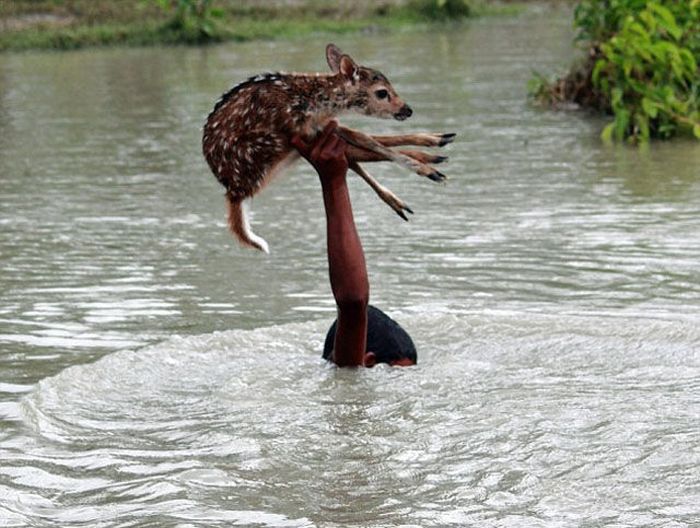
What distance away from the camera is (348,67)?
225 inches

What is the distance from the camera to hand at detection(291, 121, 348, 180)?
5.78 m

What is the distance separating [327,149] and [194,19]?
23.0 meters

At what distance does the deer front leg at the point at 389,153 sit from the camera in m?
5.58

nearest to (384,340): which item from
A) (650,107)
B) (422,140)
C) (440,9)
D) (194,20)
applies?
(422,140)

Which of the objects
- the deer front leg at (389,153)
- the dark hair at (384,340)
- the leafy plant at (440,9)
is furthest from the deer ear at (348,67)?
the leafy plant at (440,9)

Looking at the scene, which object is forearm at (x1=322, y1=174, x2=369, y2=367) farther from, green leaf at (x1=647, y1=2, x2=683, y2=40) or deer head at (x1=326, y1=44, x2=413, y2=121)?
green leaf at (x1=647, y1=2, x2=683, y2=40)

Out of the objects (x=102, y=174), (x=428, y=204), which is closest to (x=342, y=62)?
(x=428, y=204)

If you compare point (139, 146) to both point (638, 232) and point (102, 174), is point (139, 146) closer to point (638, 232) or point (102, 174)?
point (102, 174)

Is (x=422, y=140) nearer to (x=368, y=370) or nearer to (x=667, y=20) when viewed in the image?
(x=368, y=370)

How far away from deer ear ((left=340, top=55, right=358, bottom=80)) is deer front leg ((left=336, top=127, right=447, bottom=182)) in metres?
0.21

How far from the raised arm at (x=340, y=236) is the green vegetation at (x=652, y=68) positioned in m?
7.07

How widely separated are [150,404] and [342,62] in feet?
4.92

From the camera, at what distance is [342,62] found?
5695mm

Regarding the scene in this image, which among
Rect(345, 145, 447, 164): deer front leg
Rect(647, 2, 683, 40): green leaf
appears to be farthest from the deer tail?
Rect(647, 2, 683, 40): green leaf
